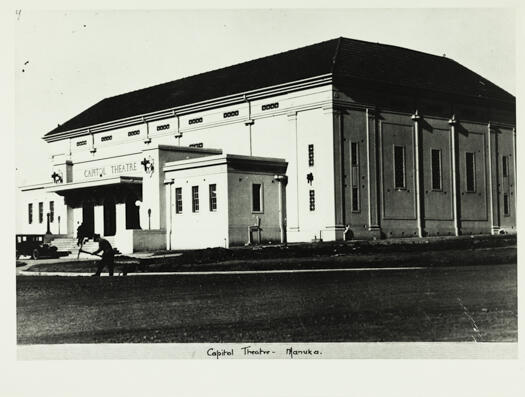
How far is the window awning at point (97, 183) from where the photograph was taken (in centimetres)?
4478

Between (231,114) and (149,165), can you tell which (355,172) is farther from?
(149,165)

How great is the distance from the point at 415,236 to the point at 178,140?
17974mm

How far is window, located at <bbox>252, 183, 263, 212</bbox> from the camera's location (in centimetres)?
4028

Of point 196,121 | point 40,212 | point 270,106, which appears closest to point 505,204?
point 270,106

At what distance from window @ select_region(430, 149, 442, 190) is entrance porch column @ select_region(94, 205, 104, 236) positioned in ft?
74.3

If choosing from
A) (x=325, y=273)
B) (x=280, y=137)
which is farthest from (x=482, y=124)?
(x=325, y=273)

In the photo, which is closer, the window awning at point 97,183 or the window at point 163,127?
Answer: the window awning at point 97,183

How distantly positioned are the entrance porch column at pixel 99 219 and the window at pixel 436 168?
22.7 meters

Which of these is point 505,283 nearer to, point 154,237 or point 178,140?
point 154,237

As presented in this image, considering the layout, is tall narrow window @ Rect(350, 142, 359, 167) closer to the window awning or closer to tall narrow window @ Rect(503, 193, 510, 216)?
tall narrow window @ Rect(503, 193, 510, 216)

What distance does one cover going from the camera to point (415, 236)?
41.9 metres

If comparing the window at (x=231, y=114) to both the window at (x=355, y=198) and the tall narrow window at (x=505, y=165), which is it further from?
the tall narrow window at (x=505, y=165)

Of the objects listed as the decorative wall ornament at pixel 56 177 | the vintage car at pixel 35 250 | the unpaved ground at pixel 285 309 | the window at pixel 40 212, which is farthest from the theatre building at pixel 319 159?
the unpaved ground at pixel 285 309

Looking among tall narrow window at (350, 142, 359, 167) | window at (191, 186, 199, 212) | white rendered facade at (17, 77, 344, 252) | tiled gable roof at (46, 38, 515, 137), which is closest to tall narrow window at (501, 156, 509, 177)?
tiled gable roof at (46, 38, 515, 137)
